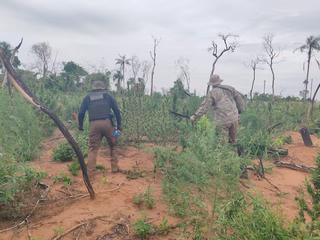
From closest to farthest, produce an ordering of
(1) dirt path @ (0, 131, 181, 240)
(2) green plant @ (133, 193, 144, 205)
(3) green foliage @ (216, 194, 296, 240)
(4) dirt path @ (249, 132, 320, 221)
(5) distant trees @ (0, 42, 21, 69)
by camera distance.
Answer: (3) green foliage @ (216, 194, 296, 240) < (1) dirt path @ (0, 131, 181, 240) < (2) green plant @ (133, 193, 144, 205) < (4) dirt path @ (249, 132, 320, 221) < (5) distant trees @ (0, 42, 21, 69)

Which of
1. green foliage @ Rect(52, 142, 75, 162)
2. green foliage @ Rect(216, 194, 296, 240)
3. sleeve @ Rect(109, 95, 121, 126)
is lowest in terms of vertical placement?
green foliage @ Rect(52, 142, 75, 162)

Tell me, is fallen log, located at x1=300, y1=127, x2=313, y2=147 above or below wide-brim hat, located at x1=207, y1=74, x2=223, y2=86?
below

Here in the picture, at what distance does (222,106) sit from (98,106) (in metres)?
2.40

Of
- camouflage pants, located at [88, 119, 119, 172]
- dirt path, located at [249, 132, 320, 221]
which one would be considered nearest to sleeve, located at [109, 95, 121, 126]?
camouflage pants, located at [88, 119, 119, 172]

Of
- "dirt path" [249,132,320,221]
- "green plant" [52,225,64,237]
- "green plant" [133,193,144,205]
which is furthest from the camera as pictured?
"dirt path" [249,132,320,221]

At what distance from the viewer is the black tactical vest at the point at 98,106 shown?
15.7 ft

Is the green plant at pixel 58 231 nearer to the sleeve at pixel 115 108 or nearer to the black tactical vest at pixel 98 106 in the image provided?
the black tactical vest at pixel 98 106

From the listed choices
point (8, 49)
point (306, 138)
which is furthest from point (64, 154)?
point (8, 49)

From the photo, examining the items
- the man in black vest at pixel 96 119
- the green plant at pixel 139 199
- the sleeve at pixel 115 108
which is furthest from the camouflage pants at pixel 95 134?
the green plant at pixel 139 199

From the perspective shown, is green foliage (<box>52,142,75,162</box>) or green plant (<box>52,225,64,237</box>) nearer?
green plant (<box>52,225,64,237</box>)

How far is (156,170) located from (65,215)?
1.84 m

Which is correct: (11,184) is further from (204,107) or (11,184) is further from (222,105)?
(222,105)

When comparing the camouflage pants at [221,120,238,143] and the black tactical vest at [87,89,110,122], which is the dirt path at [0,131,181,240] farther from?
the camouflage pants at [221,120,238,143]

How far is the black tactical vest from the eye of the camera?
4.79m
